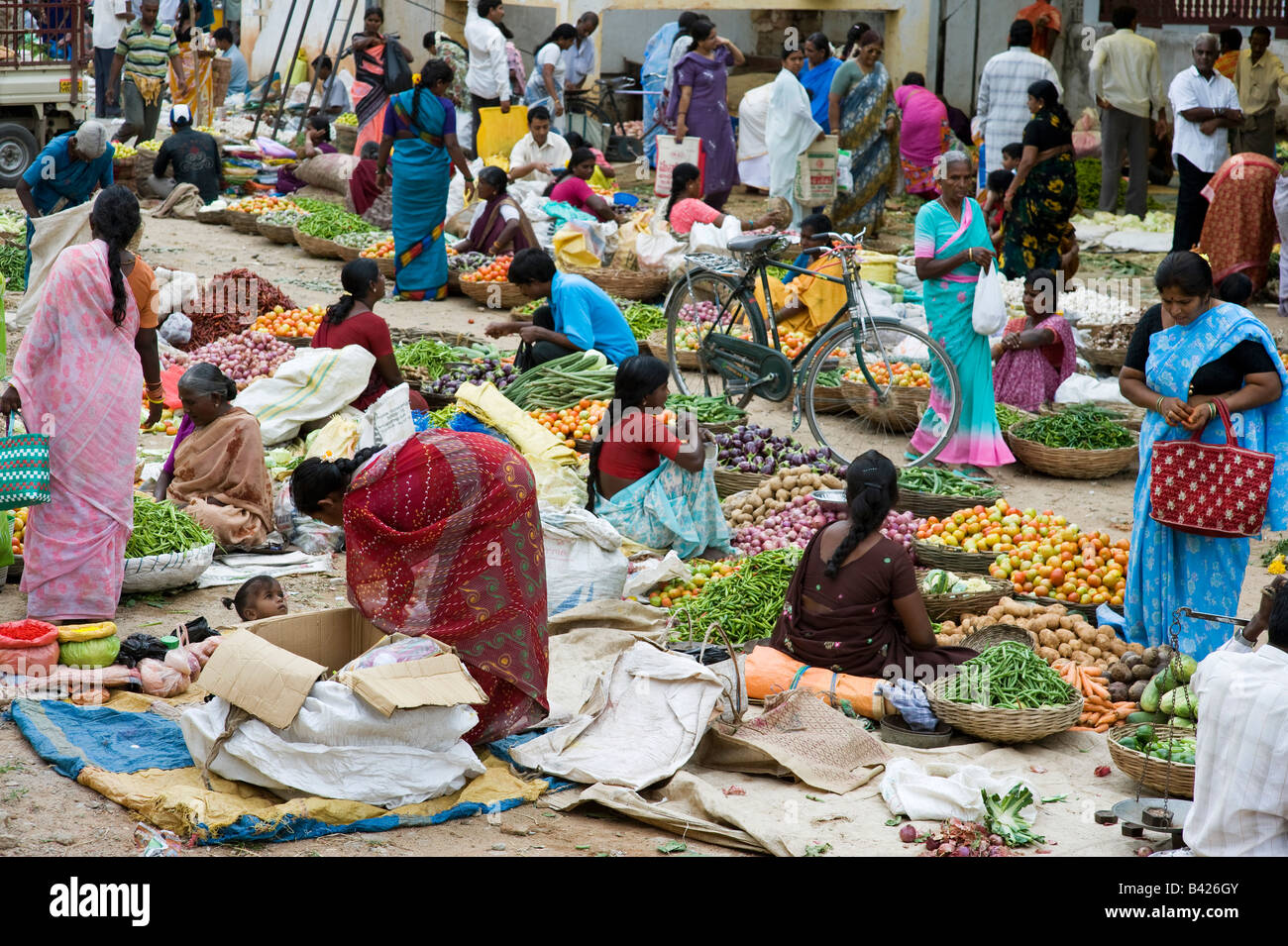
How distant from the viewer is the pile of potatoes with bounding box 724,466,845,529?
6.77 m

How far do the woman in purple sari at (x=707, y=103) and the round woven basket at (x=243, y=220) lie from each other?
3.89 meters

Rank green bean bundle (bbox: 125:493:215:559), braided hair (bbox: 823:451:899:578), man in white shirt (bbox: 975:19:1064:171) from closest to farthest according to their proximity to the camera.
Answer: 1. braided hair (bbox: 823:451:899:578)
2. green bean bundle (bbox: 125:493:215:559)
3. man in white shirt (bbox: 975:19:1064:171)

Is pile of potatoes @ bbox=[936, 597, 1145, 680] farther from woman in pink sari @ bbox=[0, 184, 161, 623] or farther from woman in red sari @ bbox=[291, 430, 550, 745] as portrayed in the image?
woman in pink sari @ bbox=[0, 184, 161, 623]

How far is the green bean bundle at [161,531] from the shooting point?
5.84 metres

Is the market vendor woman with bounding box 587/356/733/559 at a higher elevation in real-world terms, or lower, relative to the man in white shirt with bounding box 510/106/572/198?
lower

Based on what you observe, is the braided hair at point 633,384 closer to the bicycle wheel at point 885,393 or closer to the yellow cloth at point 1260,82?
the bicycle wheel at point 885,393

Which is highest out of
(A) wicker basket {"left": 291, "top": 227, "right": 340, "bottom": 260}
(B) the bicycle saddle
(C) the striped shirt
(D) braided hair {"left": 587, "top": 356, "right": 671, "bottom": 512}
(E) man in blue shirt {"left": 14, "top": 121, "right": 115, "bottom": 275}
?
(C) the striped shirt

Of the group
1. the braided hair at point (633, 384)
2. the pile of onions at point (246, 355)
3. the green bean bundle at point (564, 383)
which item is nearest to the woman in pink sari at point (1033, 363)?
the green bean bundle at point (564, 383)

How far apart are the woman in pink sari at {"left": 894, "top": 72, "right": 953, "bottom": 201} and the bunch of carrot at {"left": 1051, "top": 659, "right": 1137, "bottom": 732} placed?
8.58 m

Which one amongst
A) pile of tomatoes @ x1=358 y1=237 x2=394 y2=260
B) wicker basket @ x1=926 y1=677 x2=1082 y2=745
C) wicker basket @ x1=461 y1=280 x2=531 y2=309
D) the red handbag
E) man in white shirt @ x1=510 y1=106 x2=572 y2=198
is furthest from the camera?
man in white shirt @ x1=510 y1=106 x2=572 y2=198

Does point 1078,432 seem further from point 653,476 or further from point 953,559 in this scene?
point 653,476

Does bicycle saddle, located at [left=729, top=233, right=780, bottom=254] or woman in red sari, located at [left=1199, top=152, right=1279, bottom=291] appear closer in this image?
bicycle saddle, located at [left=729, top=233, right=780, bottom=254]

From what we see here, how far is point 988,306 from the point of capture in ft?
23.6

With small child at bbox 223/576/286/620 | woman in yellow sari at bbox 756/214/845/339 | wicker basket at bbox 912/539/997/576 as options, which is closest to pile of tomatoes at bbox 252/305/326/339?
woman in yellow sari at bbox 756/214/845/339
